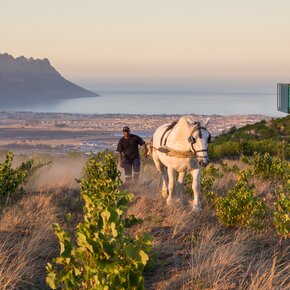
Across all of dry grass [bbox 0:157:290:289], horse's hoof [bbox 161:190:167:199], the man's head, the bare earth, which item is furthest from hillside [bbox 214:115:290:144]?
dry grass [bbox 0:157:290:289]

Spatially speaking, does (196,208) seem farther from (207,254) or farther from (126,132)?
(126,132)

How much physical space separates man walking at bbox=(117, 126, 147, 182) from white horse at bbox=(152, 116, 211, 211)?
102 inches

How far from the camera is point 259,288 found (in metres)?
6.20

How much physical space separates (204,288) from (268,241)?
2.95 metres

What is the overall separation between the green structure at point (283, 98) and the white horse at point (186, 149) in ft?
161

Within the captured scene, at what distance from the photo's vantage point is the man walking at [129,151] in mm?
15406

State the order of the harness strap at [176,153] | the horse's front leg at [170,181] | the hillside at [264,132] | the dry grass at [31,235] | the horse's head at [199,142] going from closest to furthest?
1. the dry grass at [31,235]
2. the horse's head at [199,142]
3. the harness strap at [176,153]
4. the horse's front leg at [170,181]
5. the hillside at [264,132]

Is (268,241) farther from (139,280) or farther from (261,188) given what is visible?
(261,188)

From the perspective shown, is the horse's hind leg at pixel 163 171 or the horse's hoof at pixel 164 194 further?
the horse's hind leg at pixel 163 171

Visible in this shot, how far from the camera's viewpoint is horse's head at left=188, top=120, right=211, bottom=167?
443 inches

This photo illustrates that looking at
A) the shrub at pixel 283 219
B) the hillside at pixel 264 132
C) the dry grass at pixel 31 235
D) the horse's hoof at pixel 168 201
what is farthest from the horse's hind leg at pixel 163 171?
the hillside at pixel 264 132

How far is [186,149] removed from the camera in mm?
11633

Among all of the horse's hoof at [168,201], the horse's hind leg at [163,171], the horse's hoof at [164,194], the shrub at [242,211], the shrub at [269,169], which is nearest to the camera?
the shrub at [242,211]

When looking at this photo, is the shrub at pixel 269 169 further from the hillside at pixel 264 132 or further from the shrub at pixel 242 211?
the hillside at pixel 264 132
